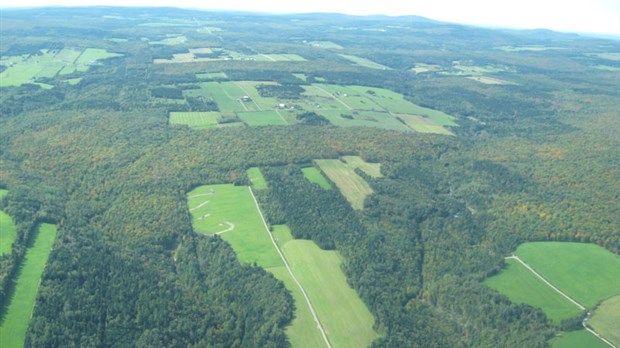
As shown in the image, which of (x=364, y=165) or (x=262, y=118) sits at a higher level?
(x=364, y=165)

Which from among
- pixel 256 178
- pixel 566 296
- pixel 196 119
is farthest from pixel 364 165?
pixel 196 119

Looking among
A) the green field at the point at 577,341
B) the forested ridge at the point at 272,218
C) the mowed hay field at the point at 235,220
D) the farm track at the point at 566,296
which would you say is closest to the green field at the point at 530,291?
the farm track at the point at 566,296

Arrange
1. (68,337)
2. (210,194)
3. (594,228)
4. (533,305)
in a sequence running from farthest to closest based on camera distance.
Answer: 1. (210,194)
2. (594,228)
3. (533,305)
4. (68,337)

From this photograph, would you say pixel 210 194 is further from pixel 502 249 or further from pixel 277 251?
pixel 502 249

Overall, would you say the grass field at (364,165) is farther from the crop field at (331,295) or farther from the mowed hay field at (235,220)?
the crop field at (331,295)

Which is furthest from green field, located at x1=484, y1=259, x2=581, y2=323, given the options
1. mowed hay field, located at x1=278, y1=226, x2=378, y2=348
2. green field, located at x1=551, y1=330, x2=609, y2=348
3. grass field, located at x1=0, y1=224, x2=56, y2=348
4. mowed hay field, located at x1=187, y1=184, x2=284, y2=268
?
grass field, located at x1=0, y1=224, x2=56, y2=348

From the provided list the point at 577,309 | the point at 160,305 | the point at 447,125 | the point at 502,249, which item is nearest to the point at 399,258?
the point at 502,249

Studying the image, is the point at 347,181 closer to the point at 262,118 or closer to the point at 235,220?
the point at 235,220
